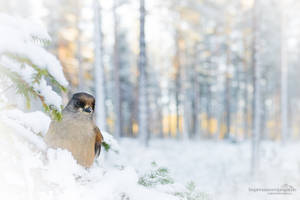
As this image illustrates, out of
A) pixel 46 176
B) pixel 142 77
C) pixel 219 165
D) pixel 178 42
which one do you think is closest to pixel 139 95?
pixel 142 77

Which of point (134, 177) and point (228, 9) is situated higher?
point (228, 9)

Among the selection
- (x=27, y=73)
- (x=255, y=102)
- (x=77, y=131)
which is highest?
(x=27, y=73)

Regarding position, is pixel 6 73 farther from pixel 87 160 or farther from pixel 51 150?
pixel 87 160

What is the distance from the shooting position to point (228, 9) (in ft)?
88.4

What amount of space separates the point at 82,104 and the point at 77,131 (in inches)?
9.8

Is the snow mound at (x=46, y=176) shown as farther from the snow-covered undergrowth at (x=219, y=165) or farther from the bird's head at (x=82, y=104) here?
the snow-covered undergrowth at (x=219, y=165)

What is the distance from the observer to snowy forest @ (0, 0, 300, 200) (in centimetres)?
211

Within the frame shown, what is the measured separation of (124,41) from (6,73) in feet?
100

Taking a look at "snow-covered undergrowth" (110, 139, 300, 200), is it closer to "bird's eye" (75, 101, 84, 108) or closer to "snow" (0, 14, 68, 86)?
"bird's eye" (75, 101, 84, 108)

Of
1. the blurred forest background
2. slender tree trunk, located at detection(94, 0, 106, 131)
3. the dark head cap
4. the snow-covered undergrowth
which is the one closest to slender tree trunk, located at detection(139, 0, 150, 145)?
the blurred forest background

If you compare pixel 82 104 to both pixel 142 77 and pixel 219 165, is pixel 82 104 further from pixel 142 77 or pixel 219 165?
pixel 219 165

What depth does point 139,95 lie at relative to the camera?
15375 mm

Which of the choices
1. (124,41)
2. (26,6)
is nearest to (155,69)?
(124,41)

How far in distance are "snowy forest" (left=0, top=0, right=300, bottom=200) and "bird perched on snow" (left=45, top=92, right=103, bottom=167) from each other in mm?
77
